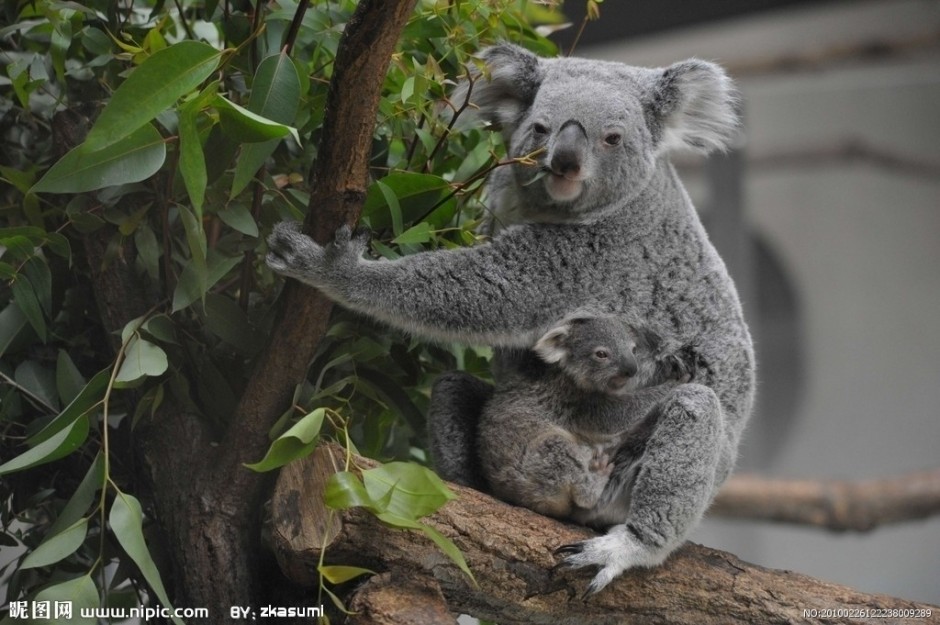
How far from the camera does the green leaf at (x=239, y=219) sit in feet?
7.28

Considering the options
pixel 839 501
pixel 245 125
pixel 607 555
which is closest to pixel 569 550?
pixel 607 555

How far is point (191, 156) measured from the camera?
6.10 ft

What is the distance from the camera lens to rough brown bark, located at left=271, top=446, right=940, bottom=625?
6.90ft

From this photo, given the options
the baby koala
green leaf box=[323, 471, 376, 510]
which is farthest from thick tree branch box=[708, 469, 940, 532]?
green leaf box=[323, 471, 376, 510]

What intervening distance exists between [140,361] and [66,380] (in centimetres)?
34

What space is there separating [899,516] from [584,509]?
3520 mm

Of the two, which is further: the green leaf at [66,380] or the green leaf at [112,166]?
the green leaf at [66,380]

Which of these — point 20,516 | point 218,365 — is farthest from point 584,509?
point 20,516

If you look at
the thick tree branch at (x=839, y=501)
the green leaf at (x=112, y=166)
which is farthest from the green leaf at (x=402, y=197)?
the thick tree branch at (x=839, y=501)

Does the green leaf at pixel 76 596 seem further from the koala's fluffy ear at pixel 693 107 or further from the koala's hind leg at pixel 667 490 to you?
the koala's fluffy ear at pixel 693 107

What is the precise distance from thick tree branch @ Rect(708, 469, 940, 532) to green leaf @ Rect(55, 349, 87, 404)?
3697mm

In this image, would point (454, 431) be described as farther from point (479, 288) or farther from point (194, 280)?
point (194, 280)

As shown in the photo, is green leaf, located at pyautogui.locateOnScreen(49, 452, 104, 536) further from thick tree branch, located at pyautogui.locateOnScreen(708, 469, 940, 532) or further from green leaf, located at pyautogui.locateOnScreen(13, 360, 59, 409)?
thick tree branch, located at pyautogui.locateOnScreen(708, 469, 940, 532)

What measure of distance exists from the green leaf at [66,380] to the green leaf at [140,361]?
0.24 m
